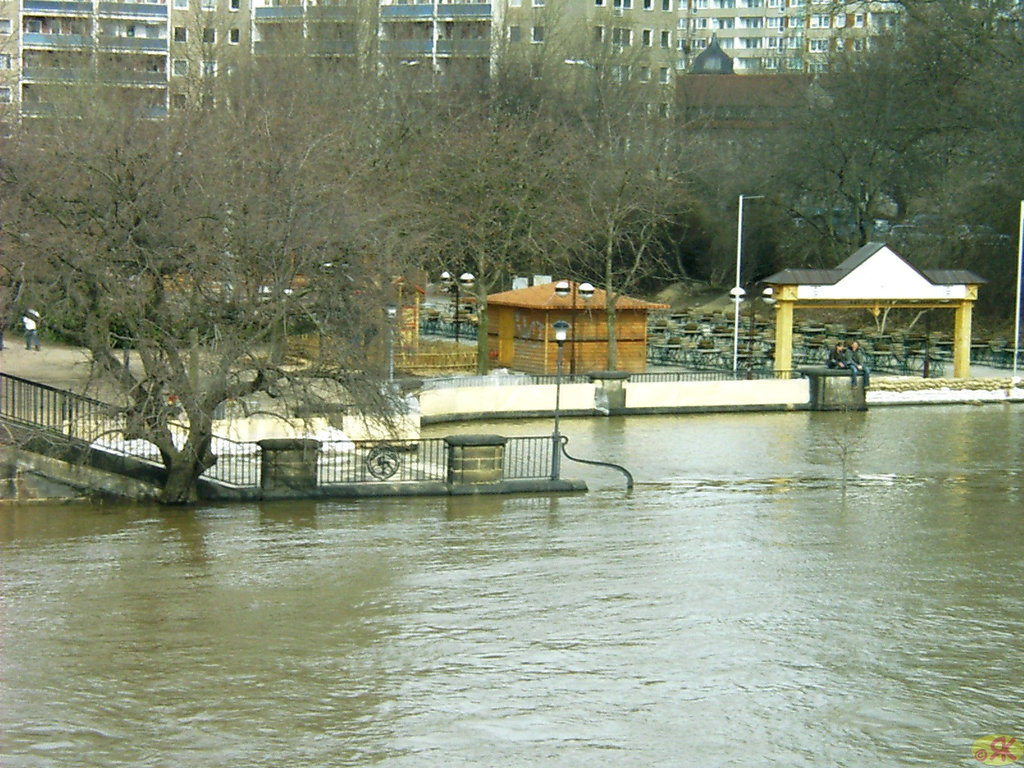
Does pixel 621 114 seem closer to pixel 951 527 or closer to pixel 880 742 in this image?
pixel 951 527

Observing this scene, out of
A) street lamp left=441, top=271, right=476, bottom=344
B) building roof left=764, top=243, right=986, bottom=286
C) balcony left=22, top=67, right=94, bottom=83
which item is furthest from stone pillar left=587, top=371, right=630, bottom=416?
balcony left=22, top=67, right=94, bottom=83

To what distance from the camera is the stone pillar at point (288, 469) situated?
Result: 26750 mm

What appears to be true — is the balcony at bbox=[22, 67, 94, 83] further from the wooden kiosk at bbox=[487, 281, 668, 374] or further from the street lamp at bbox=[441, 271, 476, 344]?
the wooden kiosk at bbox=[487, 281, 668, 374]

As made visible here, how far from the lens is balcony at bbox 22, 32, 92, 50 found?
2720 inches

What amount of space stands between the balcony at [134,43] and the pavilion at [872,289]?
39.3 meters

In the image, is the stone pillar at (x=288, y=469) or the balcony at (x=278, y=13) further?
the balcony at (x=278, y=13)

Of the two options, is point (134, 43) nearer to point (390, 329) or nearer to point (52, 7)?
point (52, 7)

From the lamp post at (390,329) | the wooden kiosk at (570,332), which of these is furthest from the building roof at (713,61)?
the lamp post at (390,329)

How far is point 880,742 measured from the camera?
14.8 meters

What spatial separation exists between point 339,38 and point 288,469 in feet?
170

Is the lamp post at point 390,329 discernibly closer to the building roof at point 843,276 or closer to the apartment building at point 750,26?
the building roof at point 843,276

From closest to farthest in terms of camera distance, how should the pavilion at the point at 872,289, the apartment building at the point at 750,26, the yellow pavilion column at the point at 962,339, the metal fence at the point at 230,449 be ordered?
the metal fence at the point at 230,449
the pavilion at the point at 872,289
the yellow pavilion column at the point at 962,339
the apartment building at the point at 750,26

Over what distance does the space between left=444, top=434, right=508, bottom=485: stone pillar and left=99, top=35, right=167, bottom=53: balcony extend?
159 ft

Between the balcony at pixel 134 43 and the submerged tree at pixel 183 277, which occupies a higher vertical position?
the balcony at pixel 134 43
